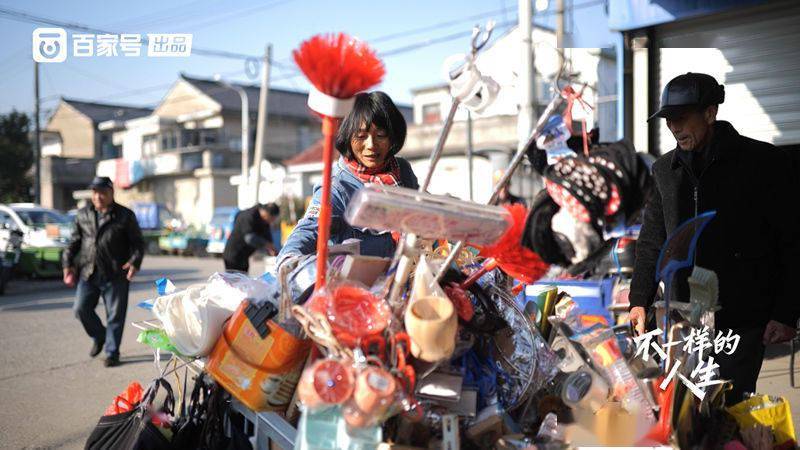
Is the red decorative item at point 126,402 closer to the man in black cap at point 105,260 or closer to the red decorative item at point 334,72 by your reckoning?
the red decorative item at point 334,72

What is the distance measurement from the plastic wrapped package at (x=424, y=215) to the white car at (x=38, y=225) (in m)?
16.3

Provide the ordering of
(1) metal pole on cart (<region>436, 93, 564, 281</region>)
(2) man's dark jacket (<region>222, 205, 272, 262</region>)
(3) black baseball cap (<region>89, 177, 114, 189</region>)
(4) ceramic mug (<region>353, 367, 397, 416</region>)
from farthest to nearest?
(2) man's dark jacket (<region>222, 205, 272, 262</region>) < (3) black baseball cap (<region>89, 177, 114, 189</region>) < (1) metal pole on cart (<region>436, 93, 564, 281</region>) < (4) ceramic mug (<region>353, 367, 397, 416</region>)

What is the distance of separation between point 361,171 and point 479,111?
756 mm

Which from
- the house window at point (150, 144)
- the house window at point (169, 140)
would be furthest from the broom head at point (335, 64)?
the house window at point (150, 144)

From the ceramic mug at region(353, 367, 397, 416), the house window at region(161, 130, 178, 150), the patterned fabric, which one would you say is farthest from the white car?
the house window at region(161, 130, 178, 150)

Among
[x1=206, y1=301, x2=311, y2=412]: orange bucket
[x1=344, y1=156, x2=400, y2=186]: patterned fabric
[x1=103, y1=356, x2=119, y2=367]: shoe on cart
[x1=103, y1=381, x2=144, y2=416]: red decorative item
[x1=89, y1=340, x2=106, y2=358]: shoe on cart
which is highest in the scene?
[x1=344, y1=156, x2=400, y2=186]: patterned fabric

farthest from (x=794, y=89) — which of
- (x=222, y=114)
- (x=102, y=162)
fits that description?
(x=102, y=162)

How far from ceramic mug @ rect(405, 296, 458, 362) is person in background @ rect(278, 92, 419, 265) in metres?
0.87

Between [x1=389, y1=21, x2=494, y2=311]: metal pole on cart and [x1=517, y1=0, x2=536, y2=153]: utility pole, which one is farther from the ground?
[x1=517, y1=0, x2=536, y2=153]: utility pole

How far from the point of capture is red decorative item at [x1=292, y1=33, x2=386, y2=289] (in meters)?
1.63

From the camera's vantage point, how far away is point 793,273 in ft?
8.53

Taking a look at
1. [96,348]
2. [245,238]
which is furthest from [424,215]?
[245,238]

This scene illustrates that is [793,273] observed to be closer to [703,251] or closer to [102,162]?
[703,251]

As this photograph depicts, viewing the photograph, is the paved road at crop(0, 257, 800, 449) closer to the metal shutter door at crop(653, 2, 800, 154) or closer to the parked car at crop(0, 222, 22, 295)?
the metal shutter door at crop(653, 2, 800, 154)
